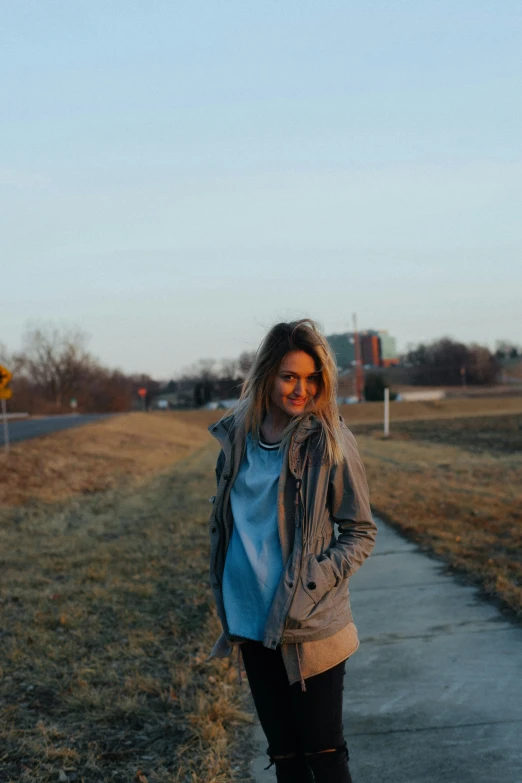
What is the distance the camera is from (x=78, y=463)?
22016 millimetres

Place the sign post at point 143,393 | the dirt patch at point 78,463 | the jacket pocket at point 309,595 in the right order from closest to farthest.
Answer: the jacket pocket at point 309,595
the dirt patch at point 78,463
the sign post at point 143,393

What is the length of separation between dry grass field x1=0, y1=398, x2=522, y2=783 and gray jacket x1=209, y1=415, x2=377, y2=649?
52.5 inches

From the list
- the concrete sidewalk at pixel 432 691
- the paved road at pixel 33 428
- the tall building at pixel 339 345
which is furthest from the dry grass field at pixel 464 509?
the paved road at pixel 33 428

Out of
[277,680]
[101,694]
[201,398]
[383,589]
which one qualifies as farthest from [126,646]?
[201,398]

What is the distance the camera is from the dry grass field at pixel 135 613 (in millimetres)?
4035

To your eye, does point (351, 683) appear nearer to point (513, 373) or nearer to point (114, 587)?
point (114, 587)

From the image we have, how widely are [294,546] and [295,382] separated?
0.57 m

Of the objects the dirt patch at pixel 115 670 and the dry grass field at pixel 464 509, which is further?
the dry grass field at pixel 464 509

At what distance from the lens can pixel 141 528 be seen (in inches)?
460

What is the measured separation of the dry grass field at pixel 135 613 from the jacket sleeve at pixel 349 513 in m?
1.48

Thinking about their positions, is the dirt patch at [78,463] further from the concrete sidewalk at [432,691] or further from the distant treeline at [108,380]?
the distant treeline at [108,380]

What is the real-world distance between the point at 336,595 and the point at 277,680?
353 mm

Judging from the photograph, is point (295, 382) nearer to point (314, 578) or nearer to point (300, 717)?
point (314, 578)

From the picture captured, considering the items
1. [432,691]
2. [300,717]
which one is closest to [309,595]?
[300,717]
